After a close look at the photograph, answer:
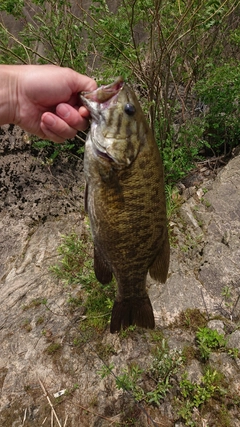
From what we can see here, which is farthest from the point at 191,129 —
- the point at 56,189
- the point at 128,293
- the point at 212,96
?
the point at 128,293

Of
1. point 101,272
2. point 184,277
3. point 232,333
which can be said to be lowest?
point 232,333

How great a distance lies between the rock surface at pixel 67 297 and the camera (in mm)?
2564

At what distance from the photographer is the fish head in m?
1.72

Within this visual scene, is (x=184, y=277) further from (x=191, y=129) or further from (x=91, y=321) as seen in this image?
(x=191, y=129)

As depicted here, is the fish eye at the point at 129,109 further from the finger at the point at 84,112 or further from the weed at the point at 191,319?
the weed at the point at 191,319

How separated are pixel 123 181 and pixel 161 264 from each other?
0.58 meters

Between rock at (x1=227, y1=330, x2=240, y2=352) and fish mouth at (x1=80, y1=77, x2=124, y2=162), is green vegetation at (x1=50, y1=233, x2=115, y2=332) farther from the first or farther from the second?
fish mouth at (x1=80, y1=77, x2=124, y2=162)

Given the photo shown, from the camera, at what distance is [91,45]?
14.4 feet

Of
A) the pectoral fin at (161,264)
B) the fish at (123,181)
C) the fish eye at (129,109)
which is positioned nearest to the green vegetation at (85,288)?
the pectoral fin at (161,264)

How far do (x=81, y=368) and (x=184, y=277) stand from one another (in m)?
1.39

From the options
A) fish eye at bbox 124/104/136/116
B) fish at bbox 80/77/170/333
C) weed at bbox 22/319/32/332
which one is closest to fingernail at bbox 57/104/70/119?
fish at bbox 80/77/170/333

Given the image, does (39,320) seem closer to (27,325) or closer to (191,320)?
(27,325)

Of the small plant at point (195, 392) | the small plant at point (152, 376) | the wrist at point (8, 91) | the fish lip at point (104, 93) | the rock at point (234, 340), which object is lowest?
the rock at point (234, 340)

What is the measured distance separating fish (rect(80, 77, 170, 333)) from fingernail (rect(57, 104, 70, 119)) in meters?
0.17
